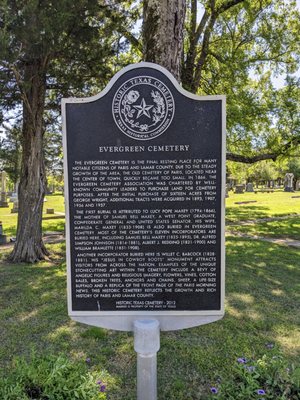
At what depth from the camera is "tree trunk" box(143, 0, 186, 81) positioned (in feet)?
10.9

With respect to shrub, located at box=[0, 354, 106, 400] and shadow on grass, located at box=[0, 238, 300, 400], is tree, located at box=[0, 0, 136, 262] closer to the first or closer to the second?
A: shadow on grass, located at box=[0, 238, 300, 400]

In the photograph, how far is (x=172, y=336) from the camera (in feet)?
13.9

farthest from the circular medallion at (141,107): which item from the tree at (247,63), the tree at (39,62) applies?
the tree at (247,63)

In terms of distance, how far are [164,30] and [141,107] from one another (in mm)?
1412

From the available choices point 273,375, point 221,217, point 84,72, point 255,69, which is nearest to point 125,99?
point 221,217

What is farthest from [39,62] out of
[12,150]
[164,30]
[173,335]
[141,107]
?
[173,335]

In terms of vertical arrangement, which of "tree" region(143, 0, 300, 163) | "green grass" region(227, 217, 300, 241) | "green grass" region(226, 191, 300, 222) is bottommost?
"green grass" region(227, 217, 300, 241)

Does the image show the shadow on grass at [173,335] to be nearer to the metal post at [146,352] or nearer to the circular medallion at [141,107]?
the metal post at [146,352]

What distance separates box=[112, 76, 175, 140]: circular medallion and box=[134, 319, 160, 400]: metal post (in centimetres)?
131

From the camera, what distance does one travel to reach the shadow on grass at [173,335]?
3404 millimetres

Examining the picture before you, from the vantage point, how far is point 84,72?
7.60 metres

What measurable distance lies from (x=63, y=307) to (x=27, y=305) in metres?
0.61

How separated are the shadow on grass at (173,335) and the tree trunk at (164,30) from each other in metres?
3.01

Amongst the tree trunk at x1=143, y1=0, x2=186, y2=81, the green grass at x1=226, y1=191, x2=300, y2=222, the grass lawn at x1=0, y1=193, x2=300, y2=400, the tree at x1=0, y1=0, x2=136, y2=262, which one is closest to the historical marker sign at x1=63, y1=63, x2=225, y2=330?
the grass lawn at x1=0, y1=193, x2=300, y2=400
